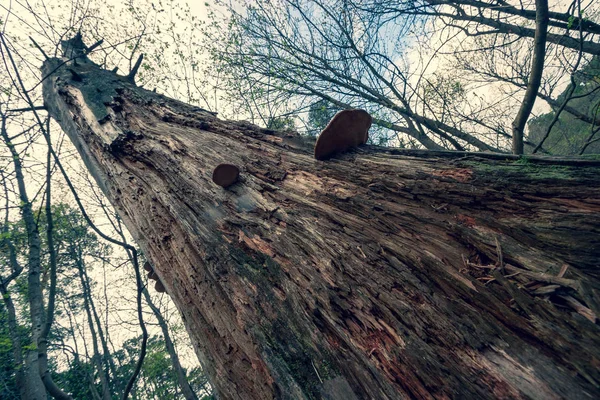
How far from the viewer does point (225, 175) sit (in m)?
1.87

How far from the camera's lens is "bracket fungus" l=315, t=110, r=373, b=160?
1.85 metres

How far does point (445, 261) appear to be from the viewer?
1.16 meters

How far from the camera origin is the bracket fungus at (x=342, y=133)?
185 cm

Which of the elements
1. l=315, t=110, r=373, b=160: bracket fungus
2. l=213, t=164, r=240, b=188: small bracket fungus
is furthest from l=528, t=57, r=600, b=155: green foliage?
l=213, t=164, r=240, b=188: small bracket fungus

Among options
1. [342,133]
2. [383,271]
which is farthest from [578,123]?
[383,271]

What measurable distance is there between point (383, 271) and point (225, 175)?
3.89ft

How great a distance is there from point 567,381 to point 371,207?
3.09 ft

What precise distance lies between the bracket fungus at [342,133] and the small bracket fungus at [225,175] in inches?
22.7

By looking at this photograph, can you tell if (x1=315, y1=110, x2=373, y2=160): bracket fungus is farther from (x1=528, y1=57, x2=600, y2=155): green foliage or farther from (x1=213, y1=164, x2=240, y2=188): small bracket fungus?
(x1=528, y1=57, x2=600, y2=155): green foliage

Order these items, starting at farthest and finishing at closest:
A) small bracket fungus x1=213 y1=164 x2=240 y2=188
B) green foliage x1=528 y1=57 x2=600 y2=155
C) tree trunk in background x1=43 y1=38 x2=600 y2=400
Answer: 1. green foliage x1=528 y1=57 x2=600 y2=155
2. small bracket fungus x1=213 y1=164 x2=240 y2=188
3. tree trunk in background x1=43 y1=38 x2=600 y2=400

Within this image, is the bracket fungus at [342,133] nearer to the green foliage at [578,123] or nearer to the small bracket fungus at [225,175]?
the small bracket fungus at [225,175]

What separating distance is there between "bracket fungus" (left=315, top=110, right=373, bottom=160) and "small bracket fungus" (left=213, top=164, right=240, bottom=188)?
22.7 inches

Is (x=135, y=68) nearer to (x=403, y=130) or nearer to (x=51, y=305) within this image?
(x=51, y=305)

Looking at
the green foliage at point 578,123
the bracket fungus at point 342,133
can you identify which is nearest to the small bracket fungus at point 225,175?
the bracket fungus at point 342,133
